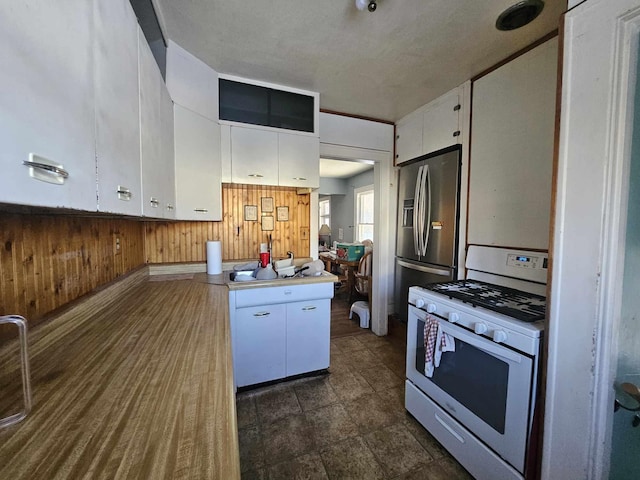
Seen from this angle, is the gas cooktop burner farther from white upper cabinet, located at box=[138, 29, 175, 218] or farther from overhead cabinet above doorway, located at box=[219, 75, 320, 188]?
white upper cabinet, located at box=[138, 29, 175, 218]

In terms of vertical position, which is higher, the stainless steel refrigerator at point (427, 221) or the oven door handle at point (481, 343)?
the stainless steel refrigerator at point (427, 221)

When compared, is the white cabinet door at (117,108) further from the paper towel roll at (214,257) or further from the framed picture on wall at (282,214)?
the framed picture on wall at (282,214)

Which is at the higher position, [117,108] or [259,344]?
[117,108]

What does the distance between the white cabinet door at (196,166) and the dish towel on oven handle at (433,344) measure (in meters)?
1.67

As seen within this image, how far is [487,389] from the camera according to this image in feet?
4.09

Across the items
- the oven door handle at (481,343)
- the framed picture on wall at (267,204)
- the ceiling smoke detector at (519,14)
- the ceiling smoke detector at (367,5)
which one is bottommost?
the oven door handle at (481,343)

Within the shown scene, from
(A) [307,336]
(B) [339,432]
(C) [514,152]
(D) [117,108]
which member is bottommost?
(B) [339,432]

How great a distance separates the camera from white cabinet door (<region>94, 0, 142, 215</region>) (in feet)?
2.48

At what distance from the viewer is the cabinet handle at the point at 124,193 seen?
88 cm

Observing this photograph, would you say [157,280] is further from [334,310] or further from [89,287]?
[334,310]

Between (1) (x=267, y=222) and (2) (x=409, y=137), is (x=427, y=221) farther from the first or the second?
(1) (x=267, y=222)

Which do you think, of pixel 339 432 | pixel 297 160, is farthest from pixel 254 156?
pixel 339 432

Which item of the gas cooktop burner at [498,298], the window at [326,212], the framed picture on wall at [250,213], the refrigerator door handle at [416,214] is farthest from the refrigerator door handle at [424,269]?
the window at [326,212]

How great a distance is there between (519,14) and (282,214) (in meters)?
2.12
